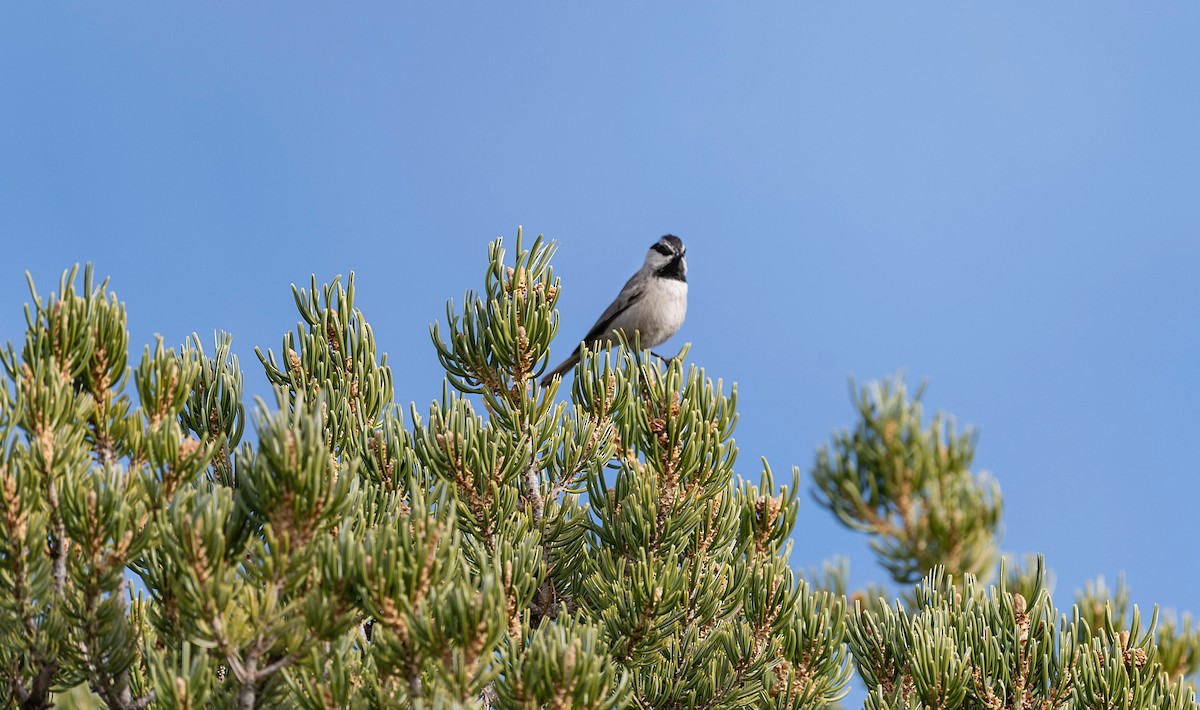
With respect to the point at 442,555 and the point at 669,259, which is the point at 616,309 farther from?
the point at 442,555

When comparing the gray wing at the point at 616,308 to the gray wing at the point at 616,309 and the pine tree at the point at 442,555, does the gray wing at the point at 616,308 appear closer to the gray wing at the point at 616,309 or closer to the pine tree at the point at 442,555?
the gray wing at the point at 616,309

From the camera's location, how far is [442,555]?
3.37m

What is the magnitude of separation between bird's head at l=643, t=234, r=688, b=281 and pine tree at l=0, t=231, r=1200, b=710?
5898 millimetres

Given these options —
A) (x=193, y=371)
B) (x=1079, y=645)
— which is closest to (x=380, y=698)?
(x=193, y=371)

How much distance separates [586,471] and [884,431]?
5.78 meters

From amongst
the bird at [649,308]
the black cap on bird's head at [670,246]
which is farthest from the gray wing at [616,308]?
the black cap on bird's head at [670,246]

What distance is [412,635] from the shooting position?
10.6ft

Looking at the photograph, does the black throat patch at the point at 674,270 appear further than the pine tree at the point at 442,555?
Yes

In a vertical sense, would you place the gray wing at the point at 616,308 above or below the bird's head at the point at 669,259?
below

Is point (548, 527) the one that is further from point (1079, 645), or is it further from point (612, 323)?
point (612, 323)

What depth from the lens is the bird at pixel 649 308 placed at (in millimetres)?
10359

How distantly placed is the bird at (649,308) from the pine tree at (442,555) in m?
5.05

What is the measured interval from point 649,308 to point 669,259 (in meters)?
1.07

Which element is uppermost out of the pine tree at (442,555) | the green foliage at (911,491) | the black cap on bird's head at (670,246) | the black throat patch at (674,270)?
the black cap on bird's head at (670,246)
